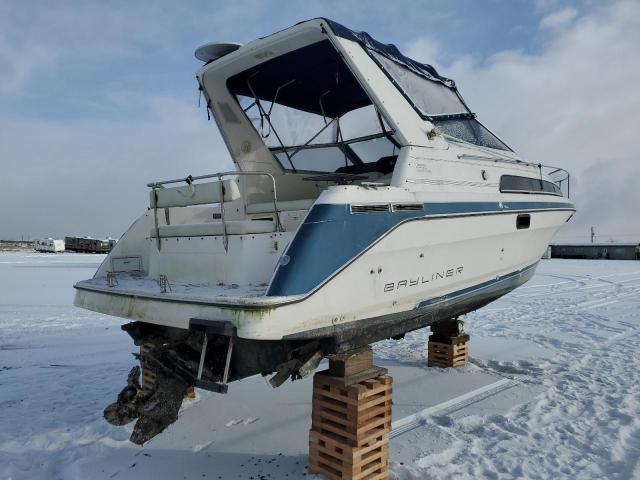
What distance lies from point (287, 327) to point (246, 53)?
2.45m

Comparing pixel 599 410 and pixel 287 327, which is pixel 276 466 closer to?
pixel 287 327

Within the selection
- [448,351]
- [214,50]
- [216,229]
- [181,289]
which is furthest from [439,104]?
[448,351]

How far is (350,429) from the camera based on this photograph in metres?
2.81

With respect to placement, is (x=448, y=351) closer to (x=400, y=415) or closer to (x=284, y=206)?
(x=400, y=415)

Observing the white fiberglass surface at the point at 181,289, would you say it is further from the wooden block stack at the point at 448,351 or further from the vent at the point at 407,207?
the wooden block stack at the point at 448,351

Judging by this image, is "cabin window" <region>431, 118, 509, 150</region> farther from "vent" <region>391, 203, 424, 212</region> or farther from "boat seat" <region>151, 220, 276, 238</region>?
"boat seat" <region>151, 220, 276, 238</region>

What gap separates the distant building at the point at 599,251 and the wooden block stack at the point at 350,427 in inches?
986

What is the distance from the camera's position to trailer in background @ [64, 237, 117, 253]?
126 feet

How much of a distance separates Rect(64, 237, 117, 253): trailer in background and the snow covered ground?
34.2 metres

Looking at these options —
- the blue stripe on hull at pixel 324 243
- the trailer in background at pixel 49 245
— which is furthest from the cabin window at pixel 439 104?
the trailer in background at pixel 49 245

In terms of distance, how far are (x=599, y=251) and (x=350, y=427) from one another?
26224 mm

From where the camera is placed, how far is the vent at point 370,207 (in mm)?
2586

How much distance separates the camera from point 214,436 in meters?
3.53

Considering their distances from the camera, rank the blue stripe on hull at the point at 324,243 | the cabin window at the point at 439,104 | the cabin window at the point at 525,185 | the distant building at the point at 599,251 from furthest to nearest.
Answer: the distant building at the point at 599,251
the cabin window at the point at 525,185
the cabin window at the point at 439,104
the blue stripe on hull at the point at 324,243
